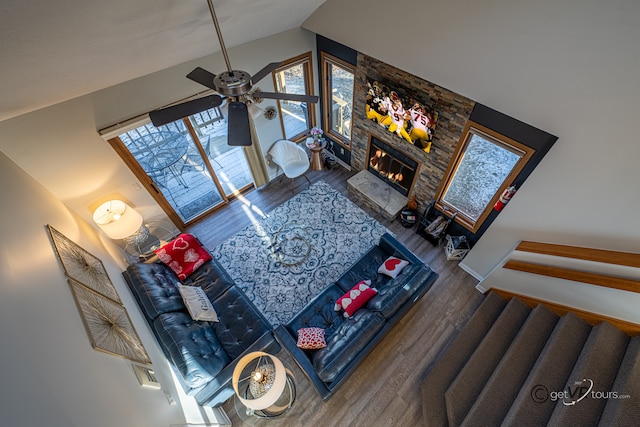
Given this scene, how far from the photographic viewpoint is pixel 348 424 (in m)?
3.14

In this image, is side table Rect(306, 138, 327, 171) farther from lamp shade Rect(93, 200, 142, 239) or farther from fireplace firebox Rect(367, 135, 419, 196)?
lamp shade Rect(93, 200, 142, 239)

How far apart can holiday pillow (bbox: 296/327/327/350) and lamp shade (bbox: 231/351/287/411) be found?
0.40 metres

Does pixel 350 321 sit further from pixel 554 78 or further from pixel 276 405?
pixel 554 78

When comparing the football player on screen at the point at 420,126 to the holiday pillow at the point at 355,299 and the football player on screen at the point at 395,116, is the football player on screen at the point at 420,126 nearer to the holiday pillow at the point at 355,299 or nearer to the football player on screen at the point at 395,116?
the football player on screen at the point at 395,116

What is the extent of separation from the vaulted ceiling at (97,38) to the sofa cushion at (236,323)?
2.80m

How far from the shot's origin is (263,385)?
9.21 ft

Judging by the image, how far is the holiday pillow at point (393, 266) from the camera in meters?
3.63

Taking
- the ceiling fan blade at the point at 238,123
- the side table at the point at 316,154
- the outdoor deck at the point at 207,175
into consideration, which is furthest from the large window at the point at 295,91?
the ceiling fan blade at the point at 238,123

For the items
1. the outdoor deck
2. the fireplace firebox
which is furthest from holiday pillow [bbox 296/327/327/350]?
the outdoor deck

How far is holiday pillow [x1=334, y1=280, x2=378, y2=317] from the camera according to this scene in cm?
338

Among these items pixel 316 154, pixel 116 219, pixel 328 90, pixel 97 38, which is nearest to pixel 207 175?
pixel 116 219

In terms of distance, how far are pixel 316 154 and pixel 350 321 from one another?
3.45 metres

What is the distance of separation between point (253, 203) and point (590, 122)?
4.71 meters

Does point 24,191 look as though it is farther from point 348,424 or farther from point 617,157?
point 617,157
